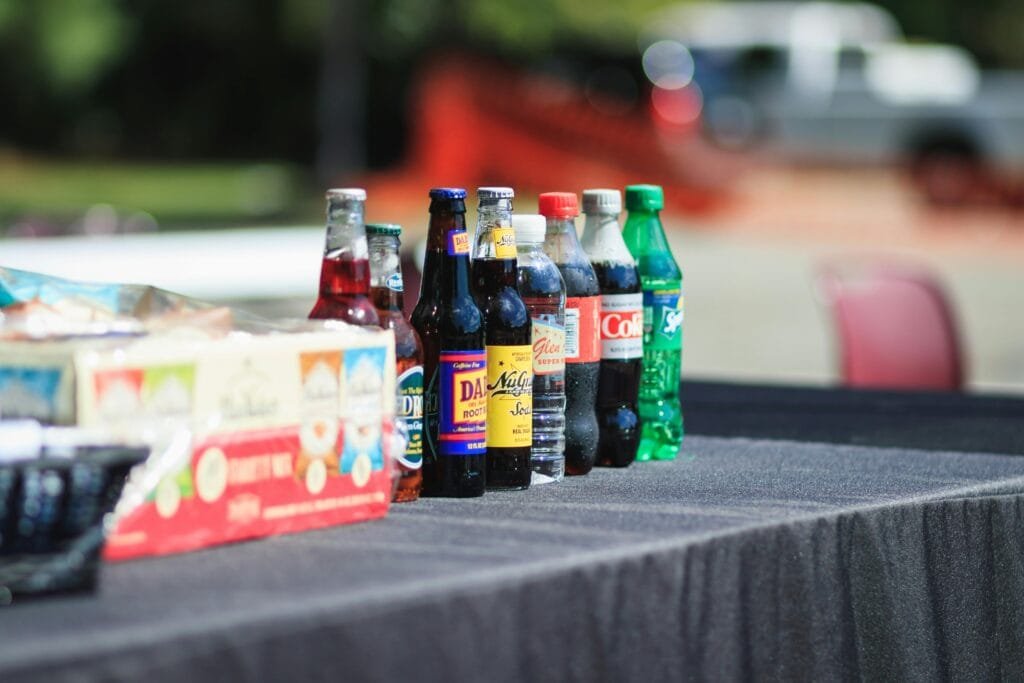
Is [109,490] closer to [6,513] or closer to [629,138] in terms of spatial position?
[6,513]

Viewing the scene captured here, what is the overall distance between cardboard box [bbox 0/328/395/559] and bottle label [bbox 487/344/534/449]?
0.69 feet

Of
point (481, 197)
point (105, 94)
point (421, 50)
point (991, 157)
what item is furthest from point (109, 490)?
point (105, 94)

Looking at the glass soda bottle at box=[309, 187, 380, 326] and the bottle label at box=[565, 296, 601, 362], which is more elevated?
the glass soda bottle at box=[309, 187, 380, 326]

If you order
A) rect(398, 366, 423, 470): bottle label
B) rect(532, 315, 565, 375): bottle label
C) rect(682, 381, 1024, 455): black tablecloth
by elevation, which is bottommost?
rect(682, 381, 1024, 455): black tablecloth

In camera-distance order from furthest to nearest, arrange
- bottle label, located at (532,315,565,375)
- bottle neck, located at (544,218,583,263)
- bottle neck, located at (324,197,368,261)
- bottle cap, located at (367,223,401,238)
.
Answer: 1. bottle neck, located at (544,218,583,263)
2. bottle label, located at (532,315,565,375)
3. bottle cap, located at (367,223,401,238)
4. bottle neck, located at (324,197,368,261)

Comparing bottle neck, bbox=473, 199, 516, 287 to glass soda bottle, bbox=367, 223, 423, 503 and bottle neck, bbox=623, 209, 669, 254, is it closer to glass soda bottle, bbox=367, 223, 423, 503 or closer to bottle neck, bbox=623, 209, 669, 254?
glass soda bottle, bbox=367, 223, 423, 503

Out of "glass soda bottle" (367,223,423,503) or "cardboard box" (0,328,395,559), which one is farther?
"glass soda bottle" (367,223,423,503)

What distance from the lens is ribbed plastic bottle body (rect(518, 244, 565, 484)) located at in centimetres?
225

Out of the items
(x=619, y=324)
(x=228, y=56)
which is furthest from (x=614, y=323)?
(x=228, y=56)

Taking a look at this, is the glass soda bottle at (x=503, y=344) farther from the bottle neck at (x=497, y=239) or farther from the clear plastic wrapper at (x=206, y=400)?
the clear plastic wrapper at (x=206, y=400)

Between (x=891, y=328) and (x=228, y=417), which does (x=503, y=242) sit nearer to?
(x=228, y=417)

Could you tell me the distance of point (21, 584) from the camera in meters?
1.55

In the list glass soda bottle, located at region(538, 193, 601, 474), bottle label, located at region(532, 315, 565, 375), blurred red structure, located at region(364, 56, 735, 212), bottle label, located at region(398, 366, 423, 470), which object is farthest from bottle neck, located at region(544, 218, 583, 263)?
blurred red structure, located at region(364, 56, 735, 212)

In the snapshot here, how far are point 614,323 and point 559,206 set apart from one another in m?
0.19
